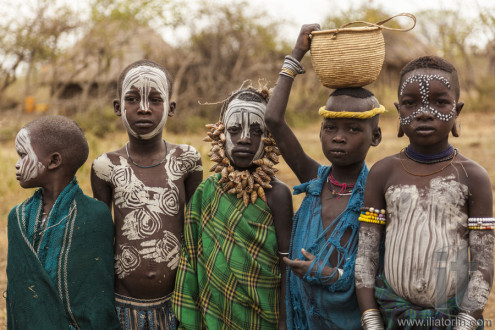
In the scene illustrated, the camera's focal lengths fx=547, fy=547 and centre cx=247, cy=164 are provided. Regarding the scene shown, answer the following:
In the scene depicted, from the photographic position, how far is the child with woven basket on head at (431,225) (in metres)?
2.02

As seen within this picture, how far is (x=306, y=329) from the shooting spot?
247cm

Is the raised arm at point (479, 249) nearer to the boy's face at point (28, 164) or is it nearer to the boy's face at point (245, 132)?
the boy's face at point (245, 132)

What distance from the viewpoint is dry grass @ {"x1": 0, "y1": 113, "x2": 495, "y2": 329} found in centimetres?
622

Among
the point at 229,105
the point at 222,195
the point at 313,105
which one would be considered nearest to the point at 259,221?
the point at 222,195

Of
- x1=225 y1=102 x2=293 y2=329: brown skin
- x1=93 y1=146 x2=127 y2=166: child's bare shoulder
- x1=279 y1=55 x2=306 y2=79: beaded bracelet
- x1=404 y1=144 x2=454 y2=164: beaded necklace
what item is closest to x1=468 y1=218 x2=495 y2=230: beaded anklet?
x1=404 y1=144 x2=454 y2=164: beaded necklace

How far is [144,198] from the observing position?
2768mm

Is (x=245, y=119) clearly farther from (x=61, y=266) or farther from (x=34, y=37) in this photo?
(x=34, y=37)

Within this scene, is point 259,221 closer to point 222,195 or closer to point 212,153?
point 222,195

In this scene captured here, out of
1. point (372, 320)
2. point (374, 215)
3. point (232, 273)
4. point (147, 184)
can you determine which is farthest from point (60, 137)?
point (372, 320)

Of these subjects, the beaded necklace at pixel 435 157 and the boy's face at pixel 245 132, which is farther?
the boy's face at pixel 245 132

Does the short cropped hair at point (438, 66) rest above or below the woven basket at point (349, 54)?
below

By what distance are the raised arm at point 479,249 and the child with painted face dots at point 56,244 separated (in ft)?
5.40

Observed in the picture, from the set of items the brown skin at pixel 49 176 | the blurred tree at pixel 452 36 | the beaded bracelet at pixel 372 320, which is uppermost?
the blurred tree at pixel 452 36

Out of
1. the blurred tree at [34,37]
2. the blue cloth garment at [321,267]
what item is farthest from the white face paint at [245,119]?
the blurred tree at [34,37]
